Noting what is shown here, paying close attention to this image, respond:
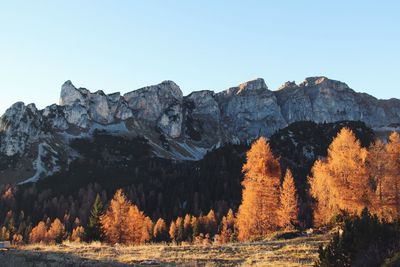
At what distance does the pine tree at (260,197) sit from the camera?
51.7 m

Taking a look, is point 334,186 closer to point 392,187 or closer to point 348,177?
point 348,177

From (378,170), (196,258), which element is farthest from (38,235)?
(196,258)

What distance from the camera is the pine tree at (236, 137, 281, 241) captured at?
51.7 m

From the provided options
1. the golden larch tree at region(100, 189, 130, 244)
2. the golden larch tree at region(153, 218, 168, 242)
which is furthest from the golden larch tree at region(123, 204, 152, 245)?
the golden larch tree at region(153, 218, 168, 242)

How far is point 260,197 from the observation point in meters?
51.8

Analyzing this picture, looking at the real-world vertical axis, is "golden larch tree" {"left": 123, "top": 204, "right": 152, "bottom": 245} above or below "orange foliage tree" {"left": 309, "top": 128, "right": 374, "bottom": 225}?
below

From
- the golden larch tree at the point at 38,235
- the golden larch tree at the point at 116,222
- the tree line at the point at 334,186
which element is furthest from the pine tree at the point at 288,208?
the golden larch tree at the point at 38,235

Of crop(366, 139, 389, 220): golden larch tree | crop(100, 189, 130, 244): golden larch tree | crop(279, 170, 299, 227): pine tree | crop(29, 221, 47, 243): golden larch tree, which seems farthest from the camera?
crop(29, 221, 47, 243): golden larch tree

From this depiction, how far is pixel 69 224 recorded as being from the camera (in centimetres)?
14975

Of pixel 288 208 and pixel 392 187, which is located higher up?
pixel 392 187

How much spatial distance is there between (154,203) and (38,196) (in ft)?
164

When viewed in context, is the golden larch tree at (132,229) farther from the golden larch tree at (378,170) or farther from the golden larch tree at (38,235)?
the golden larch tree at (38,235)

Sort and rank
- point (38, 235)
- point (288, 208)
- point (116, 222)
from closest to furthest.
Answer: point (288, 208), point (116, 222), point (38, 235)

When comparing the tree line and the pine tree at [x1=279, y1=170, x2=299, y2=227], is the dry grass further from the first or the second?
the pine tree at [x1=279, y1=170, x2=299, y2=227]
